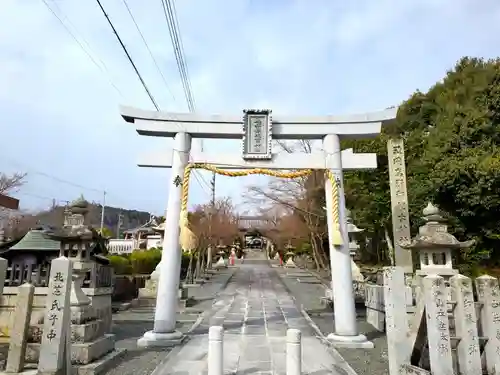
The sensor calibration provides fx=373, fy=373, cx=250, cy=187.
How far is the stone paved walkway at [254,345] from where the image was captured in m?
6.93

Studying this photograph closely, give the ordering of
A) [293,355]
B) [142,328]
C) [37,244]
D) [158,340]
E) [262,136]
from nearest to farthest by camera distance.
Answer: [293,355], [158,340], [262,136], [142,328], [37,244]

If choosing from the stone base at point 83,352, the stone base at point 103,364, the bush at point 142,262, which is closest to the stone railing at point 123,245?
the bush at point 142,262

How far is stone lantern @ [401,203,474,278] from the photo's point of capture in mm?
9898

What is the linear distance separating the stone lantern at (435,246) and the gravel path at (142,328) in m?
6.85

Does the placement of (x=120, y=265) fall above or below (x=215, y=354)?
above

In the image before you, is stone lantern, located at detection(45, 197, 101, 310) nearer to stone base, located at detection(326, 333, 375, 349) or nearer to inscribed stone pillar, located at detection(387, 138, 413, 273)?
stone base, located at detection(326, 333, 375, 349)

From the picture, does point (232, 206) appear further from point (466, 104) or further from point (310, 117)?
point (310, 117)

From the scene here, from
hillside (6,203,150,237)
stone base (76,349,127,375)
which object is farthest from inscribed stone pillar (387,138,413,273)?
hillside (6,203,150,237)

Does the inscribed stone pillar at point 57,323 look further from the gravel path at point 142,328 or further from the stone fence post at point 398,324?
the stone fence post at point 398,324

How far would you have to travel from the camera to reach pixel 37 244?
1401 cm

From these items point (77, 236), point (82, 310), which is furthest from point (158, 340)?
point (77, 236)

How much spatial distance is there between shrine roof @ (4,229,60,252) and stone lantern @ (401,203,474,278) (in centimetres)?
1230

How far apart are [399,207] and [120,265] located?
15.6 meters

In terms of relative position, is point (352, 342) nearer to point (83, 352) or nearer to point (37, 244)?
point (83, 352)
